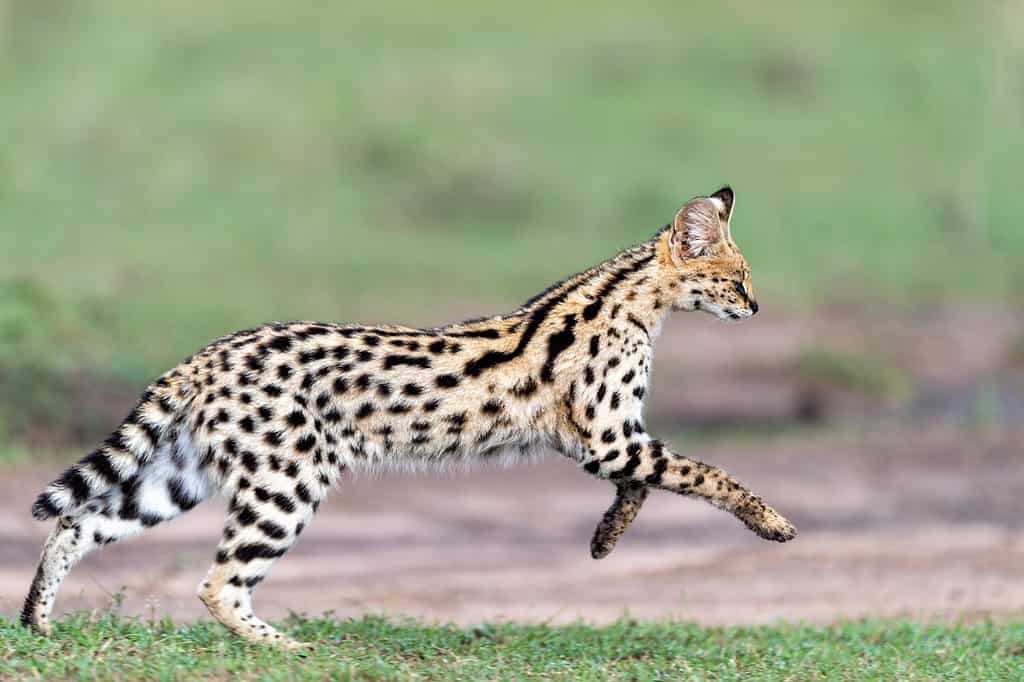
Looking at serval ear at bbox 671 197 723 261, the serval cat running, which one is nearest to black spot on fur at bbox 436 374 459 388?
the serval cat running

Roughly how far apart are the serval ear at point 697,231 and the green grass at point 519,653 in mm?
2020

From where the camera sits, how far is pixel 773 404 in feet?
65.8

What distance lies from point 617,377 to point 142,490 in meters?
2.33

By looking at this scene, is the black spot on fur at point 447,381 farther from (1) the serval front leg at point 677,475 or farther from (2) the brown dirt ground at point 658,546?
(2) the brown dirt ground at point 658,546

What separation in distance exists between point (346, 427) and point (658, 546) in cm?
564

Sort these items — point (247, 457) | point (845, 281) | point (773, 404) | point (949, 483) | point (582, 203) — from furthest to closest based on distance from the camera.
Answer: point (582, 203) → point (845, 281) → point (773, 404) → point (949, 483) → point (247, 457)

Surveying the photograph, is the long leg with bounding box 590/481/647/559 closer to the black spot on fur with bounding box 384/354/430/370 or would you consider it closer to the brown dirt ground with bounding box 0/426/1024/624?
the black spot on fur with bounding box 384/354/430/370

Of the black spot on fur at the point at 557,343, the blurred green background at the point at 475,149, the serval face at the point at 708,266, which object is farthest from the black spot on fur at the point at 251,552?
the blurred green background at the point at 475,149

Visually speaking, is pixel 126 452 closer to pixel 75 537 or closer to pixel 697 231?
pixel 75 537

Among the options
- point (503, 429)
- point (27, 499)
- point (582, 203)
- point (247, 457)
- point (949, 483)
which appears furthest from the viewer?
point (582, 203)

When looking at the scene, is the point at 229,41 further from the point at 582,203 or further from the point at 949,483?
the point at 949,483

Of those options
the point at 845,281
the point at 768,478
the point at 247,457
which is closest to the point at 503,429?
the point at 247,457

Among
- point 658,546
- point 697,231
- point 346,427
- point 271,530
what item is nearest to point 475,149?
point 658,546

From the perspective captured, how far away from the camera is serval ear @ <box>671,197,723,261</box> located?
8.87 meters
